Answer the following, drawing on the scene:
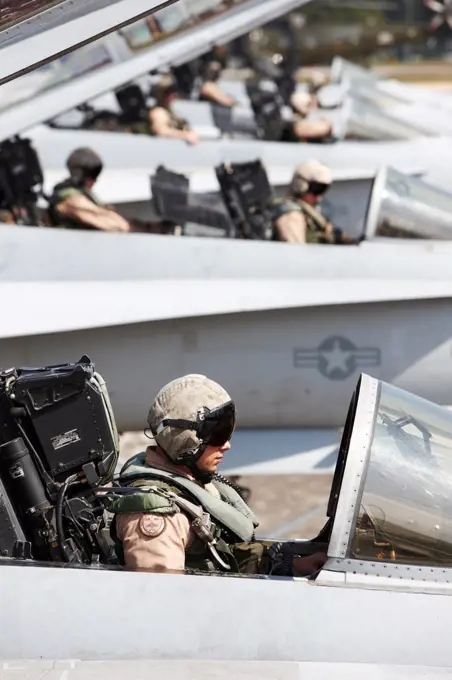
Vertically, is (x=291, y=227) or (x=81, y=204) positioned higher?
(x=81, y=204)

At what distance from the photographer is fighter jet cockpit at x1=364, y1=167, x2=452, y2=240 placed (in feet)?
22.5

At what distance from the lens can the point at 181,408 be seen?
3131mm

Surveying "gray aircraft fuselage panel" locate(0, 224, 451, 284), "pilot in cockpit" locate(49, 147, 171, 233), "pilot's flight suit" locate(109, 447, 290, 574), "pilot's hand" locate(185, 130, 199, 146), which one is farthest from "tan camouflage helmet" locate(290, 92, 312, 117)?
"pilot's flight suit" locate(109, 447, 290, 574)

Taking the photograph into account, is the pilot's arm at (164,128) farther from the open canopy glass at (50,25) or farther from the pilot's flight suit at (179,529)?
the pilot's flight suit at (179,529)

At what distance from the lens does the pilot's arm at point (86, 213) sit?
6.81 metres

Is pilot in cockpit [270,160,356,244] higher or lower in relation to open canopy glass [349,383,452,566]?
lower

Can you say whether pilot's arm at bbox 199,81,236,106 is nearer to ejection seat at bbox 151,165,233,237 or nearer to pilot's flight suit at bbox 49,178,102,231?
ejection seat at bbox 151,165,233,237

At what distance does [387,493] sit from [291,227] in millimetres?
3725

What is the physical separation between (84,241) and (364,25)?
32083 mm

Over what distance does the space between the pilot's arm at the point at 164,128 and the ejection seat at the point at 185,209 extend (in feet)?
11.7

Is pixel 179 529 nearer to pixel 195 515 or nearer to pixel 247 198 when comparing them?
pixel 195 515

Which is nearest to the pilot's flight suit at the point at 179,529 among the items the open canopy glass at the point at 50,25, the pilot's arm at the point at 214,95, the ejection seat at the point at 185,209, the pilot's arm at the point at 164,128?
the open canopy glass at the point at 50,25

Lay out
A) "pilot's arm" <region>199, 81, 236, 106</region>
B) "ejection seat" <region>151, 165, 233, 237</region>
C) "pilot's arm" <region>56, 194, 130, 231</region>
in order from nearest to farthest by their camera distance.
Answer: "pilot's arm" <region>56, 194, 130, 231</region>, "ejection seat" <region>151, 165, 233, 237</region>, "pilot's arm" <region>199, 81, 236, 106</region>

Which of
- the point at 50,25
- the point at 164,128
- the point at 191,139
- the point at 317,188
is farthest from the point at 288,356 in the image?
the point at 164,128
